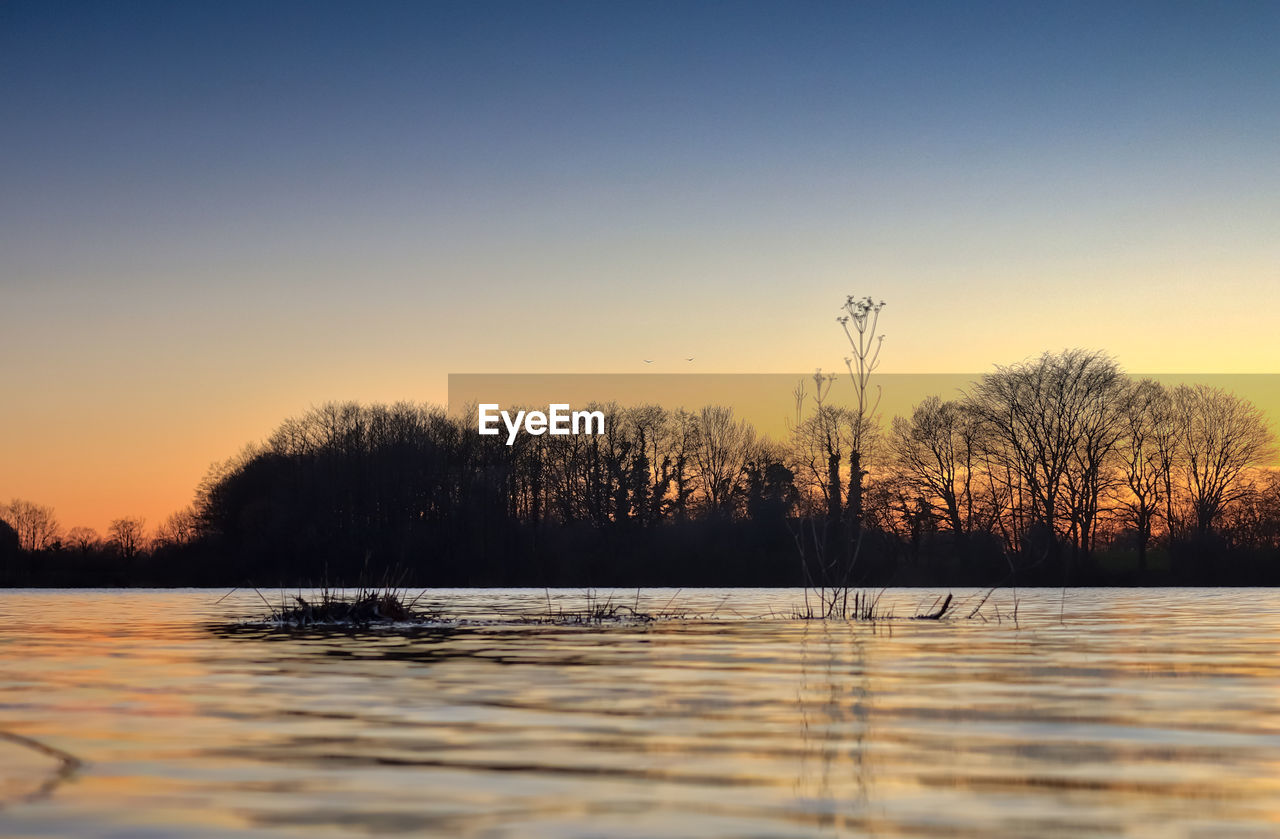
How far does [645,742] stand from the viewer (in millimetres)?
8469

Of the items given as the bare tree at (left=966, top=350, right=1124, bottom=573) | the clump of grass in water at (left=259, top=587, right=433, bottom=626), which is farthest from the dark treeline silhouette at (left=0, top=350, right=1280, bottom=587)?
the clump of grass in water at (left=259, top=587, right=433, bottom=626)

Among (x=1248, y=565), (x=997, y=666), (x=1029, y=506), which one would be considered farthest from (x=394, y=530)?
(x=997, y=666)

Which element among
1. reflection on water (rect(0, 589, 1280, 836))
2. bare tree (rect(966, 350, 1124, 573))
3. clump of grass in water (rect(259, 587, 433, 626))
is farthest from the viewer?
bare tree (rect(966, 350, 1124, 573))

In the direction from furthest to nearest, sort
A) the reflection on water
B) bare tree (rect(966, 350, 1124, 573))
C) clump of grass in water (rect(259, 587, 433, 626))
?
bare tree (rect(966, 350, 1124, 573))
clump of grass in water (rect(259, 587, 433, 626))
the reflection on water

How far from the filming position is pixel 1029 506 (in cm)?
7000

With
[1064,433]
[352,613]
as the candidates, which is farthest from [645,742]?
[1064,433]

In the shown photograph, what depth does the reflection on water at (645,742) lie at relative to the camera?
5973 millimetres

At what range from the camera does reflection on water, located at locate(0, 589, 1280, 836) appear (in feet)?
19.6

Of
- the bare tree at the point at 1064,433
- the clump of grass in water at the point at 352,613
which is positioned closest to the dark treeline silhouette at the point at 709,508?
the bare tree at the point at 1064,433

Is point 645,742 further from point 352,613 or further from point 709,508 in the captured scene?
point 709,508

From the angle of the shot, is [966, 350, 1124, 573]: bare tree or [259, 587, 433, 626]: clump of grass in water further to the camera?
[966, 350, 1124, 573]: bare tree

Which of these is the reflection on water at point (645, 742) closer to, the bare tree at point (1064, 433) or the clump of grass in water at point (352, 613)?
the clump of grass in water at point (352, 613)

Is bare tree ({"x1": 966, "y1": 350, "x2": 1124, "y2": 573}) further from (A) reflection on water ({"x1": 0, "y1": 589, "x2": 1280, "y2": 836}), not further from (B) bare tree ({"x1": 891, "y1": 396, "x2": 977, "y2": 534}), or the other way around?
(A) reflection on water ({"x1": 0, "y1": 589, "x2": 1280, "y2": 836})

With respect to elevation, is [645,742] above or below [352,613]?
below
